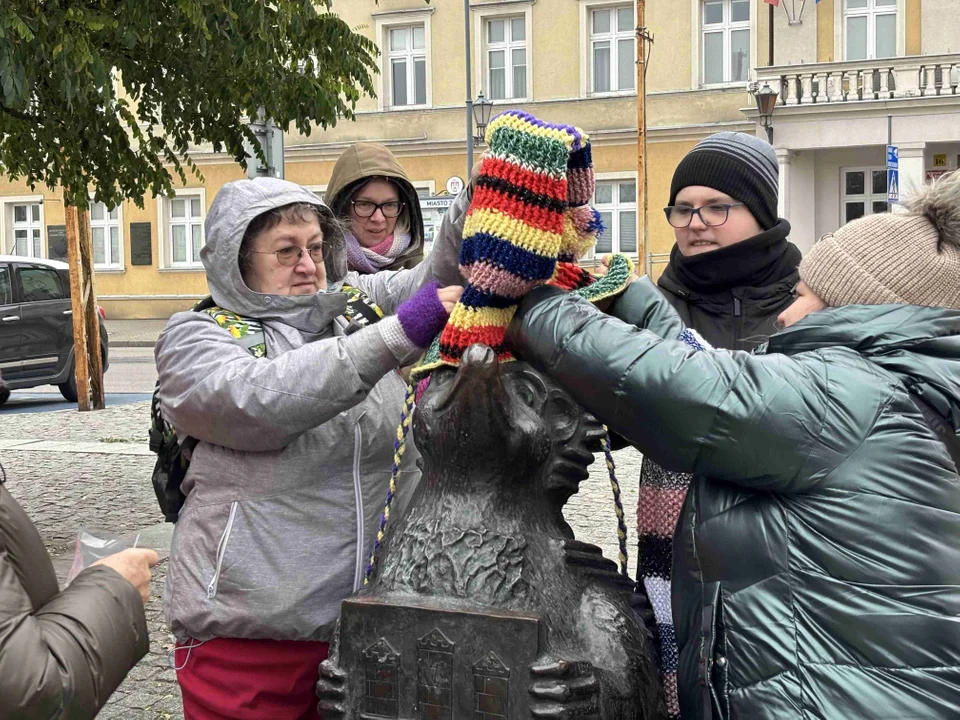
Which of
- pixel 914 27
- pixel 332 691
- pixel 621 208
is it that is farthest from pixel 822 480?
pixel 914 27

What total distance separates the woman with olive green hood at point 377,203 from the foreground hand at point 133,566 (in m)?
1.99

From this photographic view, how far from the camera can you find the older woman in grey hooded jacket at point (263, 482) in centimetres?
220

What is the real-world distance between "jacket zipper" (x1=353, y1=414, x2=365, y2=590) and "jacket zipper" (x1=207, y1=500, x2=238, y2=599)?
24 cm

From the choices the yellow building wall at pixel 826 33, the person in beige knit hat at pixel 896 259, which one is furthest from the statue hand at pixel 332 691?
the yellow building wall at pixel 826 33

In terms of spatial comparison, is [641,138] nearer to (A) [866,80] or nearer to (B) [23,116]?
(A) [866,80]

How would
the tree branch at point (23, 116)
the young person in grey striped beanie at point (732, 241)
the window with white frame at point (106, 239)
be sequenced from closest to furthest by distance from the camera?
1. the young person in grey striped beanie at point (732, 241)
2. the tree branch at point (23, 116)
3. the window with white frame at point (106, 239)

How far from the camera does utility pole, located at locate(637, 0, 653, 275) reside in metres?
18.1

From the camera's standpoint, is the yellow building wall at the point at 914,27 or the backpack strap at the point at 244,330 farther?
the yellow building wall at the point at 914,27

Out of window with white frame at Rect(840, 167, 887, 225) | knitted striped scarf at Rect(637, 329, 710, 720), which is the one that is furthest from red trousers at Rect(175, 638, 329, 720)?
window with white frame at Rect(840, 167, 887, 225)

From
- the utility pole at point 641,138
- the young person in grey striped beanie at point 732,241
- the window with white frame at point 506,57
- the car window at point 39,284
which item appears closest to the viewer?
the young person in grey striped beanie at point 732,241

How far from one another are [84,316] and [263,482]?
1035cm

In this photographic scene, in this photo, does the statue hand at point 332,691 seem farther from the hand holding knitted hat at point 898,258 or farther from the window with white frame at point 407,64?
the window with white frame at point 407,64

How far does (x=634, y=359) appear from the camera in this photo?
1619 mm

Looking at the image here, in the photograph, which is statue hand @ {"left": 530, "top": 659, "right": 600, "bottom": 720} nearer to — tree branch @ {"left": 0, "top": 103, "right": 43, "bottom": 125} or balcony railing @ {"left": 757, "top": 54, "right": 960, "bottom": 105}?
tree branch @ {"left": 0, "top": 103, "right": 43, "bottom": 125}
